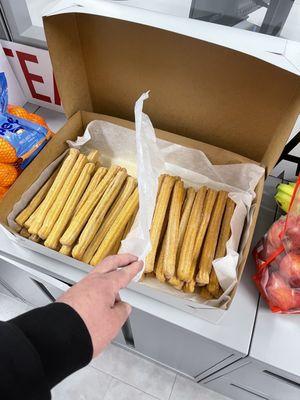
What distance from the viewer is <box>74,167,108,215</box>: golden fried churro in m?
0.67

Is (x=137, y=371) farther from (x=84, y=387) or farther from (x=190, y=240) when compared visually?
(x=190, y=240)

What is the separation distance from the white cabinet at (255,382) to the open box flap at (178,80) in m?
0.41

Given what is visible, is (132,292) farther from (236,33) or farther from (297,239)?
(236,33)

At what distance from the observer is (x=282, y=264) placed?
0.53 metres

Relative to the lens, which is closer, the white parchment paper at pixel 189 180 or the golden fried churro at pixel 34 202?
the white parchment paper at pixel 189 180

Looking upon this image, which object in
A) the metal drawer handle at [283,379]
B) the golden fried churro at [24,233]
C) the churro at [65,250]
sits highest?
the churro at [65,250]

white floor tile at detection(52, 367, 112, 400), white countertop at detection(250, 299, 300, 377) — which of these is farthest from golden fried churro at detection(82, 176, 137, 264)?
white floor tile at detection(52, 367, 112, 400)

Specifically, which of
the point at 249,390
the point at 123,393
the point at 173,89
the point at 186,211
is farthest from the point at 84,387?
the point at 173,89

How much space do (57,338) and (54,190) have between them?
39 cm

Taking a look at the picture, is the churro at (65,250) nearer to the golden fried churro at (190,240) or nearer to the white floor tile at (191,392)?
the golden fried churro at (190,240)

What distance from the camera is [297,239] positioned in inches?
19.7

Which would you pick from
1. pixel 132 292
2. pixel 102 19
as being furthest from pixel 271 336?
pixel 102 19

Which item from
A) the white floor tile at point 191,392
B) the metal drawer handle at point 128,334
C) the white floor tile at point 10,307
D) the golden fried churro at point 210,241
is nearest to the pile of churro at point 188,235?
the golden fried churro at point 210,241

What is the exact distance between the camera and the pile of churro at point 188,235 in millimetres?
578
